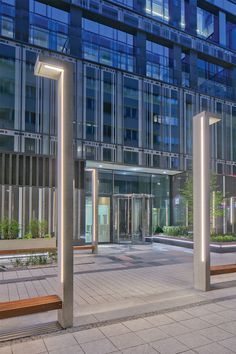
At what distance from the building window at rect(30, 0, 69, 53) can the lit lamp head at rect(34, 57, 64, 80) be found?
589 inches

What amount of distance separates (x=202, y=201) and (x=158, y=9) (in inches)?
867

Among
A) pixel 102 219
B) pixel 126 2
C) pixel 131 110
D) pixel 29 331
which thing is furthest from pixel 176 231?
pixel 126 2

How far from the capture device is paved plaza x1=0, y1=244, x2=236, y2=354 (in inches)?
167

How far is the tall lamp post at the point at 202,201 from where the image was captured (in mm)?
6793

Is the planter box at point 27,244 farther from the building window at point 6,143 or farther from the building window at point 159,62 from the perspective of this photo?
the building window at point 159,62

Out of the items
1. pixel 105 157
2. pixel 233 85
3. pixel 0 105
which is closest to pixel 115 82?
pixel 105 157

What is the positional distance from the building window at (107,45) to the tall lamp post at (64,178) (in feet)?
52.2

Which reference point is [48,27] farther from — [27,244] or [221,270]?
[221,270]

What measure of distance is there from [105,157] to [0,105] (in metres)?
6.56

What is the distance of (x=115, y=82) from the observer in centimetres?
2020

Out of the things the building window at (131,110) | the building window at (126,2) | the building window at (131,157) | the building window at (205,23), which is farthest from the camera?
the building window at (205,23)

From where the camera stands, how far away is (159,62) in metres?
23.4

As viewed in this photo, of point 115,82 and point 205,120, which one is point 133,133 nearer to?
point 115,82

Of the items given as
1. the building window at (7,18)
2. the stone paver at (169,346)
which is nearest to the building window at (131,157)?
the building window at (7,18)
